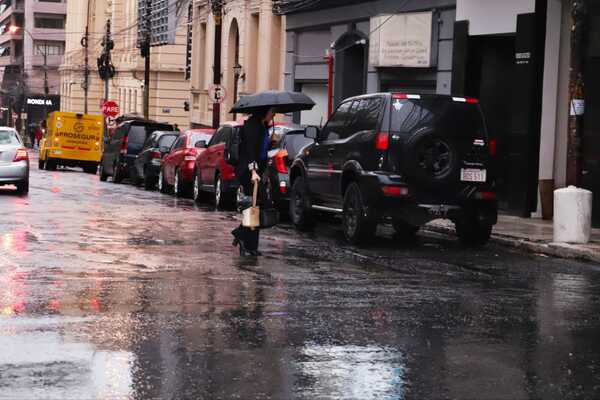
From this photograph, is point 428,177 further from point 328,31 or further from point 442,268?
point 328,31

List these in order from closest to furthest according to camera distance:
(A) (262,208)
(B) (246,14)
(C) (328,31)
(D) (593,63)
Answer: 1. (A) (262,208)
2. (D) (593,63)
3. (C) (328,31)
4. (B) (246,14)

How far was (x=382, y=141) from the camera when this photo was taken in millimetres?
15000

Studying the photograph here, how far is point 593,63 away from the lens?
19.4 m

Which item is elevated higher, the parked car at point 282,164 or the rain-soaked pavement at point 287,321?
the parked car at point 282,164

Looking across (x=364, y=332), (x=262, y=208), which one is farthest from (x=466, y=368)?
(x=262, y=208)

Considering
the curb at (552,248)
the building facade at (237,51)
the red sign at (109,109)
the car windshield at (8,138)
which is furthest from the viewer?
Result: the red sign at (109,109)

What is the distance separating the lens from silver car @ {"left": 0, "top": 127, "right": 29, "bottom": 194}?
79.8 feet

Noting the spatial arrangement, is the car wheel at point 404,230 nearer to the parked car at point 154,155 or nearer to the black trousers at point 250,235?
the black trousers at point 250,235

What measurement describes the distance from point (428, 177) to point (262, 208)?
2.51 m

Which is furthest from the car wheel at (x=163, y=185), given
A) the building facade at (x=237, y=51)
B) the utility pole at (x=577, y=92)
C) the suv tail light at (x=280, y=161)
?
the utility pole at (x=577, y=92)

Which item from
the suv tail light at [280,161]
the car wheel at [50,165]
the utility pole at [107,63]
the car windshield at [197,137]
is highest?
the utility pole at [107,63]

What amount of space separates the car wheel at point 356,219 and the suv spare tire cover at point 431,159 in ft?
2.46

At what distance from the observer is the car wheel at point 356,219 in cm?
1517

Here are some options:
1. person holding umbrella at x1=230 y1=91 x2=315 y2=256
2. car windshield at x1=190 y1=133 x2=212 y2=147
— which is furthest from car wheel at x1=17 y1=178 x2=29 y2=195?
person holding umbrella at x1=230 y1=91 x2=315 y2=256
